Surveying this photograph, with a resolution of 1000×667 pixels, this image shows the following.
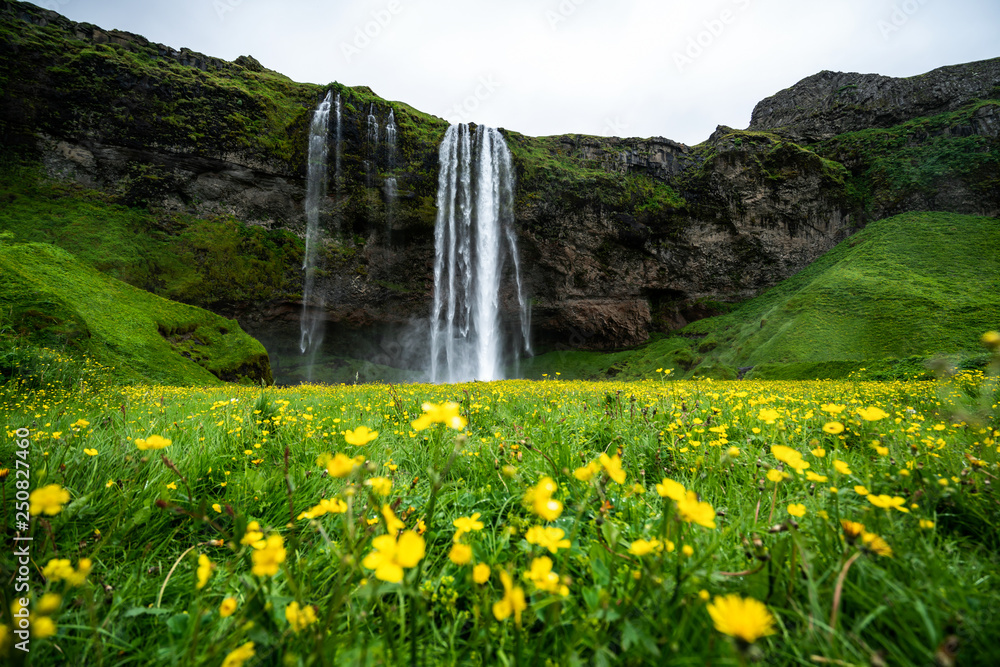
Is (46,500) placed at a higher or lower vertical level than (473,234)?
lower

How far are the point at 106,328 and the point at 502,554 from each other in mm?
15035

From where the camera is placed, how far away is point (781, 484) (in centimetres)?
172

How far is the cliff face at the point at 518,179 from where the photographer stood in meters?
25.3

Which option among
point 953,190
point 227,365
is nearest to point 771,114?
point 953,190

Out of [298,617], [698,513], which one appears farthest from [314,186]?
[698,513]

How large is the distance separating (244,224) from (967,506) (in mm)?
34492

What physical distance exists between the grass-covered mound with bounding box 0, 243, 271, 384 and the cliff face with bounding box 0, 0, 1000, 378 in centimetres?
1257

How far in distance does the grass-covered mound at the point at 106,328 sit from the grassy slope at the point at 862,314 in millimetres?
22971

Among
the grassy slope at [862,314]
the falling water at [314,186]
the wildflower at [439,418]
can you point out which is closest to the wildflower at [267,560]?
the wildflower at [439,418]

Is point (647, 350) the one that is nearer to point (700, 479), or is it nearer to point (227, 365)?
point (227, 365)

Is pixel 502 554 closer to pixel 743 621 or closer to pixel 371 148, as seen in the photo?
pixel 743 621

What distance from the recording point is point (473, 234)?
31.5 meters

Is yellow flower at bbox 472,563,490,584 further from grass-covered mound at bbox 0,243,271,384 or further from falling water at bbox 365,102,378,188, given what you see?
falling water at bbox 365,102,378,188

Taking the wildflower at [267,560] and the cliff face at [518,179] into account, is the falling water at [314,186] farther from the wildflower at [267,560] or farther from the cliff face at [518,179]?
the wildflower at [267,560]
